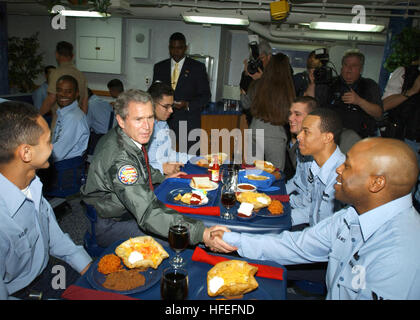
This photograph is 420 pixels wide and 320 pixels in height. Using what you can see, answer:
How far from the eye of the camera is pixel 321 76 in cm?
386

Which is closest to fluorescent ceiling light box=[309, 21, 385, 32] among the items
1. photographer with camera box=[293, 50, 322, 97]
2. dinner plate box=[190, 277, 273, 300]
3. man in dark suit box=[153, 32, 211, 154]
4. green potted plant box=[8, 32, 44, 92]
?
photographer with camera box=[293, 50, 322, 97]

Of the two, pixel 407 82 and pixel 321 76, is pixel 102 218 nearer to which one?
pixel 321 76

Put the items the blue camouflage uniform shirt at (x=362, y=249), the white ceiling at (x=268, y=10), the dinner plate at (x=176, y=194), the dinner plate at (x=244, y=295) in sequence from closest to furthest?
1. the blue camouflage uniform shirt at (x=362, y=249)
2. the dinner plate at (x=244, y=295)
3. the dinner plate at (x=176, y=194)
4. the white ceiling at (x=268, y=10)

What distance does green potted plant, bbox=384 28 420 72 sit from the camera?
14.1 ft

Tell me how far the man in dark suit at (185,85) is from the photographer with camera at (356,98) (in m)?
1.85

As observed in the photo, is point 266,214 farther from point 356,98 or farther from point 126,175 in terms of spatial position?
point 356,98

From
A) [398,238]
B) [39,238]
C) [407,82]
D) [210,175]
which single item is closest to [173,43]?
[210,175]

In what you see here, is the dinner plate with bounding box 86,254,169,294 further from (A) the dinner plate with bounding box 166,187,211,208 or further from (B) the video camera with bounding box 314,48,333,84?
(B) the video camera with bounding box 314,48,333,84

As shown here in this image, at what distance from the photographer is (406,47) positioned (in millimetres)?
4379

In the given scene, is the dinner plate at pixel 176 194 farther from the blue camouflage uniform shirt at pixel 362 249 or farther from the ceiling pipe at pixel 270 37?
the ceiling pipe at pixel 270 37

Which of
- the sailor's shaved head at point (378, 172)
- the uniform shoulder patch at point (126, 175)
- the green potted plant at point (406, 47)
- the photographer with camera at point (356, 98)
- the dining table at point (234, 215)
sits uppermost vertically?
the green potted plant at point (406, 47)

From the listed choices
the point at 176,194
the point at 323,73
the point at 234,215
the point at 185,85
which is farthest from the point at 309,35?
the point at 234,215

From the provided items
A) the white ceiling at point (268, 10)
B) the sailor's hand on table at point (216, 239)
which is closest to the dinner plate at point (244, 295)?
the sailor's hand on table at point (216, 239)

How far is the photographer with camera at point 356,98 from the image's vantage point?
360 cm
